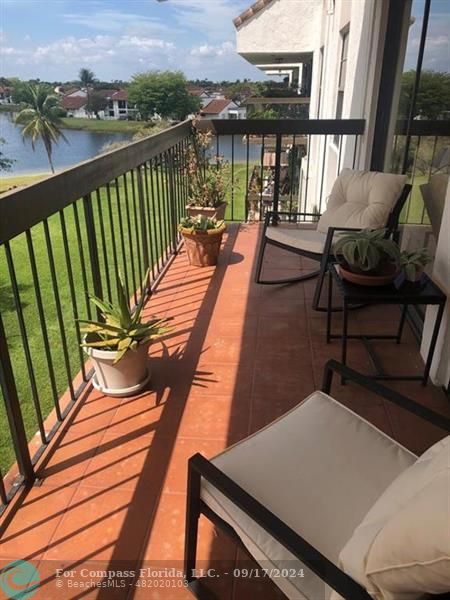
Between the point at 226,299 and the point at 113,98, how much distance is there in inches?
1019

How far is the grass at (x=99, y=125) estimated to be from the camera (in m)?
21.7

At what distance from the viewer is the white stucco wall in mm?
8953

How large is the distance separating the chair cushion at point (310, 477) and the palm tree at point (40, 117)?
27.1m

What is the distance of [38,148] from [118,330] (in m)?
30.1

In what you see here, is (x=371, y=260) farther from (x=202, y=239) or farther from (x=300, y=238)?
(x=202, y=239)

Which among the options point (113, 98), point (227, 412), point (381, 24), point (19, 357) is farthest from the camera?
point (113, 98)

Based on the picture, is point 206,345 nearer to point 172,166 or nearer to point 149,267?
point 149,267

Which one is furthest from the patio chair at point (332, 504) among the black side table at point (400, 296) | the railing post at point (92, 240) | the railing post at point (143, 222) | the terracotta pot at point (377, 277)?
the railing post at point (143, 222)

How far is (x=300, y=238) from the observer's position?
124 inches

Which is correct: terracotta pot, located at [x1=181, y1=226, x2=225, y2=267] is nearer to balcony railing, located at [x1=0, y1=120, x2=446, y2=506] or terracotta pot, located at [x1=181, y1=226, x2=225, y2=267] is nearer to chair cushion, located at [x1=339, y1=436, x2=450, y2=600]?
balcony railing, located at [x1=0, y1=120, x2=446, y2=506]

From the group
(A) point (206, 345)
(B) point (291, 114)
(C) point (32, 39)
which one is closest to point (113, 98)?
(B) point (291, 114)

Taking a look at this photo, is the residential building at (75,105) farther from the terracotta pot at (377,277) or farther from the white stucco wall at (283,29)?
the terracotta pot at (377,277)

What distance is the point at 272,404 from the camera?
2.10 metres

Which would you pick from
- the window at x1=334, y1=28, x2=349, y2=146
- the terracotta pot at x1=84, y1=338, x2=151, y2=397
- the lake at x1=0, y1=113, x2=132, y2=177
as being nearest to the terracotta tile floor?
the terracotta pot at x1=84, y1=338, x2=151, y2=397
